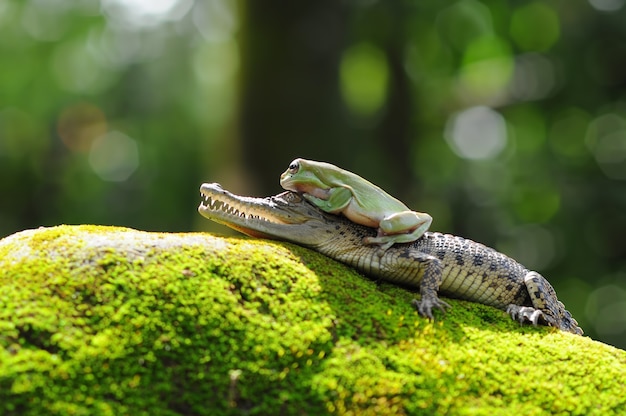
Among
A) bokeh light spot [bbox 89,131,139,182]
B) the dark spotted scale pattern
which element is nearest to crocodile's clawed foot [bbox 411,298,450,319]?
the dark spotted scale pattern

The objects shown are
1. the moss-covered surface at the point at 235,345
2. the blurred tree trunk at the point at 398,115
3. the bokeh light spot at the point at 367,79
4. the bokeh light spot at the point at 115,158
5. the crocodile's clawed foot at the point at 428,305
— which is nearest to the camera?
the moss-covered surface at the point at 235,345

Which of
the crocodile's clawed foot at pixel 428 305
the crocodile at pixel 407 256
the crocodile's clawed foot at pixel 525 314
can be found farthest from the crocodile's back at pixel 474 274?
the crocodile's clawed foot at pixel 428 305

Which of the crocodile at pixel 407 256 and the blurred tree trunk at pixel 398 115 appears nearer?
the crocodile at pixel 407 256

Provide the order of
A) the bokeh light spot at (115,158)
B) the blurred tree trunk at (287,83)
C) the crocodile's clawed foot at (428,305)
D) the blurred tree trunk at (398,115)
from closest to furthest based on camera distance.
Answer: the crocodile's clawed foot at (428,305), the blurred tree trunk at (287,83), the blurred tree trunk at (398,115), the bokeh light spot at (115,158)

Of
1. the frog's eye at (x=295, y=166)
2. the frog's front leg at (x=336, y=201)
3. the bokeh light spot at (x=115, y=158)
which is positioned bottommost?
the bokeh light spot at (x=115, y=158)

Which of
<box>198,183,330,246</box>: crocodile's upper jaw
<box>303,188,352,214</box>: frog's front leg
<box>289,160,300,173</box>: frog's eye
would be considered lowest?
<box>198,183,330,246</box>: crocodile's upper jaw

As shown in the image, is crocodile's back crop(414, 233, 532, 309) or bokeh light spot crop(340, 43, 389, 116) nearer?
crocodile's back crop(414, 233, 532, 309)

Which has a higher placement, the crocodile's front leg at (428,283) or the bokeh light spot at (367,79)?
the bokeh light spot at (367,79)

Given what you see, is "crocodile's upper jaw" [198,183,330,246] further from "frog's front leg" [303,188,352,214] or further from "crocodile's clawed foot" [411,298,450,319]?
"crocodile's clawed foot" [411,298,450,319]

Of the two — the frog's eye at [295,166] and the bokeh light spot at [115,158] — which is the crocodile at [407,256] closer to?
the frog's eye at [295,166]
